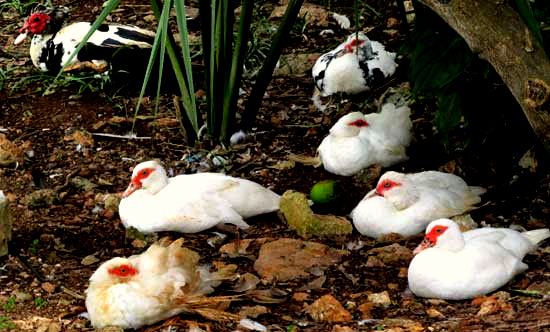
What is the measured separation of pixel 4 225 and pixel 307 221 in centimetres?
132

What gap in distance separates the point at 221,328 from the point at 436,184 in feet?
5.02

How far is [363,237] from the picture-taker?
4.97 meters

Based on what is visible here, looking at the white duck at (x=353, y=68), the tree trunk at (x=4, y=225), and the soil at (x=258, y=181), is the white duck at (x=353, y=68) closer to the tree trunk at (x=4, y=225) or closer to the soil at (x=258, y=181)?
the soil at (x=258, y=181)

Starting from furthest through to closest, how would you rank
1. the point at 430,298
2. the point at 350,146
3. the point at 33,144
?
the point at 33,144 → the point at 350,146 → the point at 430,298

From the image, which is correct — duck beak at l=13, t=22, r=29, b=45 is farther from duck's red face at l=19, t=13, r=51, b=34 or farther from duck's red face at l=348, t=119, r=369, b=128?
duck's red face at l=348, t=119, r=369, b=128

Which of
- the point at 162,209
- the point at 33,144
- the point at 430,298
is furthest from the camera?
the point at 33,144

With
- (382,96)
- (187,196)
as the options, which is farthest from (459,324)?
(382,96)

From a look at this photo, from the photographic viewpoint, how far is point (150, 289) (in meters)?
4.09

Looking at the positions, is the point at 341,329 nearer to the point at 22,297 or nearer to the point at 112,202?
the point at 22,297

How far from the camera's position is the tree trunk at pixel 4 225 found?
4.63 m

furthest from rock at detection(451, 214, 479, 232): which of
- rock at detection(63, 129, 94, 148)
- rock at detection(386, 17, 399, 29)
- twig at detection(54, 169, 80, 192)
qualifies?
rock at detection(386, 17, 399, 29)

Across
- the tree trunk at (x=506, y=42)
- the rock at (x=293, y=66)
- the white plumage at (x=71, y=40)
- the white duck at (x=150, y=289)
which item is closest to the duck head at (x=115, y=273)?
the white duck at (x=150, y=289)

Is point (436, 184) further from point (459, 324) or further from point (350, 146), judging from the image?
point (459, 324)

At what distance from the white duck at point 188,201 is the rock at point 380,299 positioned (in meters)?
0.94
